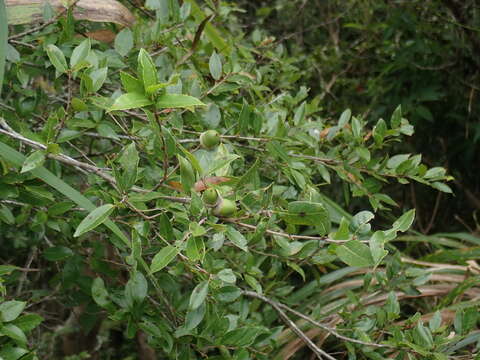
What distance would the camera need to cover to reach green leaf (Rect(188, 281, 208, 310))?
841 millimetres

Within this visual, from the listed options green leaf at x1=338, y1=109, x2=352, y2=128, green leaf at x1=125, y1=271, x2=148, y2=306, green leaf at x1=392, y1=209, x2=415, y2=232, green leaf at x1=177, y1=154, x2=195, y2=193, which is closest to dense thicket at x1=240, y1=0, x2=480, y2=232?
green leaf at x1=338, y1=109, x2=352, y2=128

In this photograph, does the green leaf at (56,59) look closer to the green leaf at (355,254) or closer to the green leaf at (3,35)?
the green leaf at (3,35)

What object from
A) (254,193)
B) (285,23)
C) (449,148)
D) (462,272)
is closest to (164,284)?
(254,193)

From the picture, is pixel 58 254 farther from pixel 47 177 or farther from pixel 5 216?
pixel 47 177

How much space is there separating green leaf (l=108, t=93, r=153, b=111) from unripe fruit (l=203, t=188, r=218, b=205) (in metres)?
0.14

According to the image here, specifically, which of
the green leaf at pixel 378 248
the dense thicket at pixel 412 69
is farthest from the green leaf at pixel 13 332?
the dense thicket at pixel 412 69

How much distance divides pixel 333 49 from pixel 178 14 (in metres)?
1.74

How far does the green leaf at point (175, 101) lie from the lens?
0.69 metres

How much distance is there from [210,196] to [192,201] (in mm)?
25

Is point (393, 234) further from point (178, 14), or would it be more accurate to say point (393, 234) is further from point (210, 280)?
point (178, 14)

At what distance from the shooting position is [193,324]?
898mm

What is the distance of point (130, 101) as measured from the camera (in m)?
0.68

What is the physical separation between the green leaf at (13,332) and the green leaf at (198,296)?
0.26 meters

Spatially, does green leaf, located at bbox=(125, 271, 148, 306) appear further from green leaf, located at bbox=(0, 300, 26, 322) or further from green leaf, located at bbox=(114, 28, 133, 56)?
green leaf, located at bbox=(114, 28, 133, 56)
